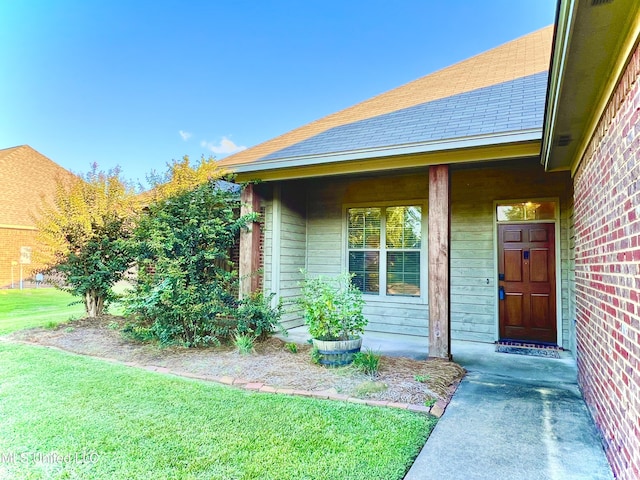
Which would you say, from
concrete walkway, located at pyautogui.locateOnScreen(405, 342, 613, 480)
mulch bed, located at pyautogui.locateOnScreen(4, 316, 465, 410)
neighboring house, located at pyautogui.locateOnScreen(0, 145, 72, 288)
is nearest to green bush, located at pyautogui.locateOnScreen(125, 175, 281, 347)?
mulch bed, located at pyautogui.locateOnScreen(4, 316, 465, 410)

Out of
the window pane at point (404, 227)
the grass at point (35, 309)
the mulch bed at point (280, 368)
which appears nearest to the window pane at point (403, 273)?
the window pane at point (404, 227)

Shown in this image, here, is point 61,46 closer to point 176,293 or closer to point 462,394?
point 176,293

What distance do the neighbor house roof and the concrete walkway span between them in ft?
51.7

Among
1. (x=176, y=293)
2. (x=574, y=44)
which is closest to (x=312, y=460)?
(x=574, y=44)

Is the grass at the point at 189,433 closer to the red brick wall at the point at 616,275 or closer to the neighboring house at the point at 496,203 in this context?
the red brick wall at the point at 616,275

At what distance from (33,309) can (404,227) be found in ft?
31.0

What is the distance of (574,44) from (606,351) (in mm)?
1808

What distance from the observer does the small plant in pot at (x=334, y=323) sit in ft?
13.8

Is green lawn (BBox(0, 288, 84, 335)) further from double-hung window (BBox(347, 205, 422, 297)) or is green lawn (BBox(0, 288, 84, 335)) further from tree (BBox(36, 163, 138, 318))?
double-hung window (BBox(347, 205, 422, 297))

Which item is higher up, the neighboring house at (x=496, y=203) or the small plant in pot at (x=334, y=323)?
the neighboring house at (x=496, y=203)

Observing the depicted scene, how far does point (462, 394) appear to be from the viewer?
11.4ft

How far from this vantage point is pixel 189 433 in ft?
8.55

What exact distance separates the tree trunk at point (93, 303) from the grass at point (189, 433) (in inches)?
135

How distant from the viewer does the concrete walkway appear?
7.23 feet
